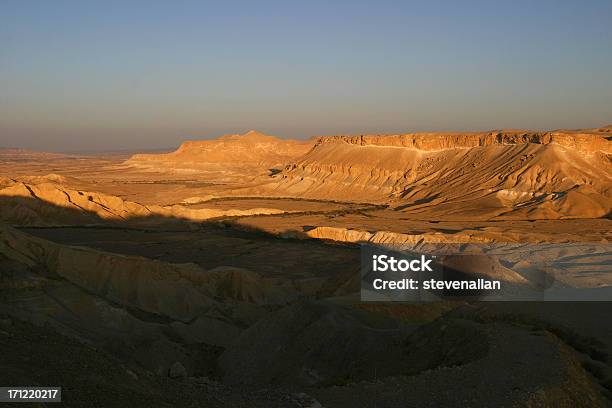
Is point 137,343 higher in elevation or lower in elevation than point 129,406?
lower

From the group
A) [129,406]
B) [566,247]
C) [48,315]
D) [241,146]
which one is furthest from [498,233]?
[241,146]

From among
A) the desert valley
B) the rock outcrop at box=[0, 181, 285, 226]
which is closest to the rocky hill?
the desert valley

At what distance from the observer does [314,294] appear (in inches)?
1325

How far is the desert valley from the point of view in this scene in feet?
39.0

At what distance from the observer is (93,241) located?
162 feet

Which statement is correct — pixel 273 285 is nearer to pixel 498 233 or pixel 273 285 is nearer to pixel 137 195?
pixel 498 233

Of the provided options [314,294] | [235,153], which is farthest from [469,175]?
[235,153]

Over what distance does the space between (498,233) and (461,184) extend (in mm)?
27709

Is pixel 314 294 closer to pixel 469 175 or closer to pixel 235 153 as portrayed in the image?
pixel 469 175

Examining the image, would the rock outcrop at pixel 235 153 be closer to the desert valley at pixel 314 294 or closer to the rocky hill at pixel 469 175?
the rocky hill at pixel 469 175

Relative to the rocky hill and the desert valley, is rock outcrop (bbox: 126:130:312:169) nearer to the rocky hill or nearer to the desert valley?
the rocky hill

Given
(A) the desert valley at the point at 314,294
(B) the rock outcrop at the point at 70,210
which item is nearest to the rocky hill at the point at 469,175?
(A) the desert valley at the point at 314,294

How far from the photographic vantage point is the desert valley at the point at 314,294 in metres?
11.9

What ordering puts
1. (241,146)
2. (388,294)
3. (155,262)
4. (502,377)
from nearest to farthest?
(502,377) < (388,294) < (155,262) < (241,146)
